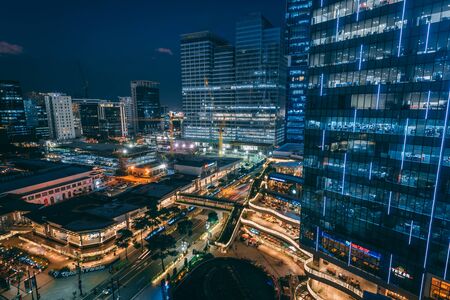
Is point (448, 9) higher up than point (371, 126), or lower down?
higher up

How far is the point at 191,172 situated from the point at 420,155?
91.2 m

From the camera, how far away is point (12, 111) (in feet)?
598

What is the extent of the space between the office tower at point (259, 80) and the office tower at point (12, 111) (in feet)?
536

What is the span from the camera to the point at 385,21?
3838cm

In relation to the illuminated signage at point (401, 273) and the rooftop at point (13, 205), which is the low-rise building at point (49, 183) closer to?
the rooftop at point (13, 205)

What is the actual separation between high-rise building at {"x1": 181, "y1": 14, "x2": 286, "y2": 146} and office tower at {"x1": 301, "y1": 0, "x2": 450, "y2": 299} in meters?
121

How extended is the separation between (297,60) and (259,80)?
3200 cm

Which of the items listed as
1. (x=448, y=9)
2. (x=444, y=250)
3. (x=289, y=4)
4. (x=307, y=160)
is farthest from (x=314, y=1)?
(x=289, y=4)

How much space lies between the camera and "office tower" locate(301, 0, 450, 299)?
34.9 m

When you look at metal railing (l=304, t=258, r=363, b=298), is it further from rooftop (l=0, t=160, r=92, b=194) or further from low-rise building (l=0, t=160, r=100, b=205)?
rooftop (l=0, t=160, r=92, b=194)

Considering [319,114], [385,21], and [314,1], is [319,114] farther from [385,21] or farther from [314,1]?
[314,1]

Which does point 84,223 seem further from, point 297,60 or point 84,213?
point 297,60

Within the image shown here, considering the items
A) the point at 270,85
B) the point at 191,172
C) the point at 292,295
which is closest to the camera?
the point at 292,295

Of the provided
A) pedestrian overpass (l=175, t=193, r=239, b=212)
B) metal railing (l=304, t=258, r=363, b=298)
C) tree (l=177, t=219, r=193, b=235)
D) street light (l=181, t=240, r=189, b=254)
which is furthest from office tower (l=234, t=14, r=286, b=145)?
metal railing (l=304, t=258, r=363, b=298)
